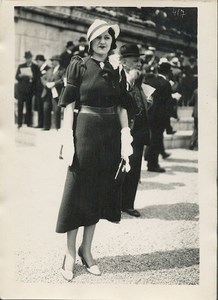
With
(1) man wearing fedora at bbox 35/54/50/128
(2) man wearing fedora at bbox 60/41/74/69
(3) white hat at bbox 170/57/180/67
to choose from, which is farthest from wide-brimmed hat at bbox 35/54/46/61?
(3) white hat at bbox 170/57/180/67

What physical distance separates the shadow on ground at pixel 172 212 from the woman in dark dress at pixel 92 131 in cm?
45

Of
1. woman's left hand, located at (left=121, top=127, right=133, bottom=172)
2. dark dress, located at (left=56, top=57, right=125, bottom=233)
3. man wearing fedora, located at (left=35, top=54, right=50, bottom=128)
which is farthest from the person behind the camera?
man wearing fedora, located at (left=35, top=54, right=50, bottom=128)

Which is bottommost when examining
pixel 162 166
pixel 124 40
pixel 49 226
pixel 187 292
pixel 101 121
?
pixel 187 292

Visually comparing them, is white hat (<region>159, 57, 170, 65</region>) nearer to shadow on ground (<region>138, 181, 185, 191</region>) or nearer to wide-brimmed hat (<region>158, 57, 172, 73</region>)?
wide-brimmed hat (<region>158, 57, 172, 73</region>)

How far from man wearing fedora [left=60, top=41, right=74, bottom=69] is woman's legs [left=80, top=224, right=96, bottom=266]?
922 mm

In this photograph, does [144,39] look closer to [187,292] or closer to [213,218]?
[213,218]

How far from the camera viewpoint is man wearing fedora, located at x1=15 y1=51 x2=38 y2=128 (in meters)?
2.94

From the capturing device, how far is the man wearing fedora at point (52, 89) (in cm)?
295

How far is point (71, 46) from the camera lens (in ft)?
10.9

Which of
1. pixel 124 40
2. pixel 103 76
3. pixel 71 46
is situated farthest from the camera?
pixel 71 46

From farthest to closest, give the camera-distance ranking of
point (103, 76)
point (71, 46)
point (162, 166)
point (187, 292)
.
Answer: point (162, 166) → point (71, 46) → point (187, 292) → point (103, 76)

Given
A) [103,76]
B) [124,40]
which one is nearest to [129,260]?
[103,76]

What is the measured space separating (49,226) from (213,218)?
89 cm

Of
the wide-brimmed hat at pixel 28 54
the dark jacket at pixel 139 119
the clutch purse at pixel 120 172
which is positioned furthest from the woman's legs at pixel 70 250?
the wide-brimmed hat at pixel 28 54
